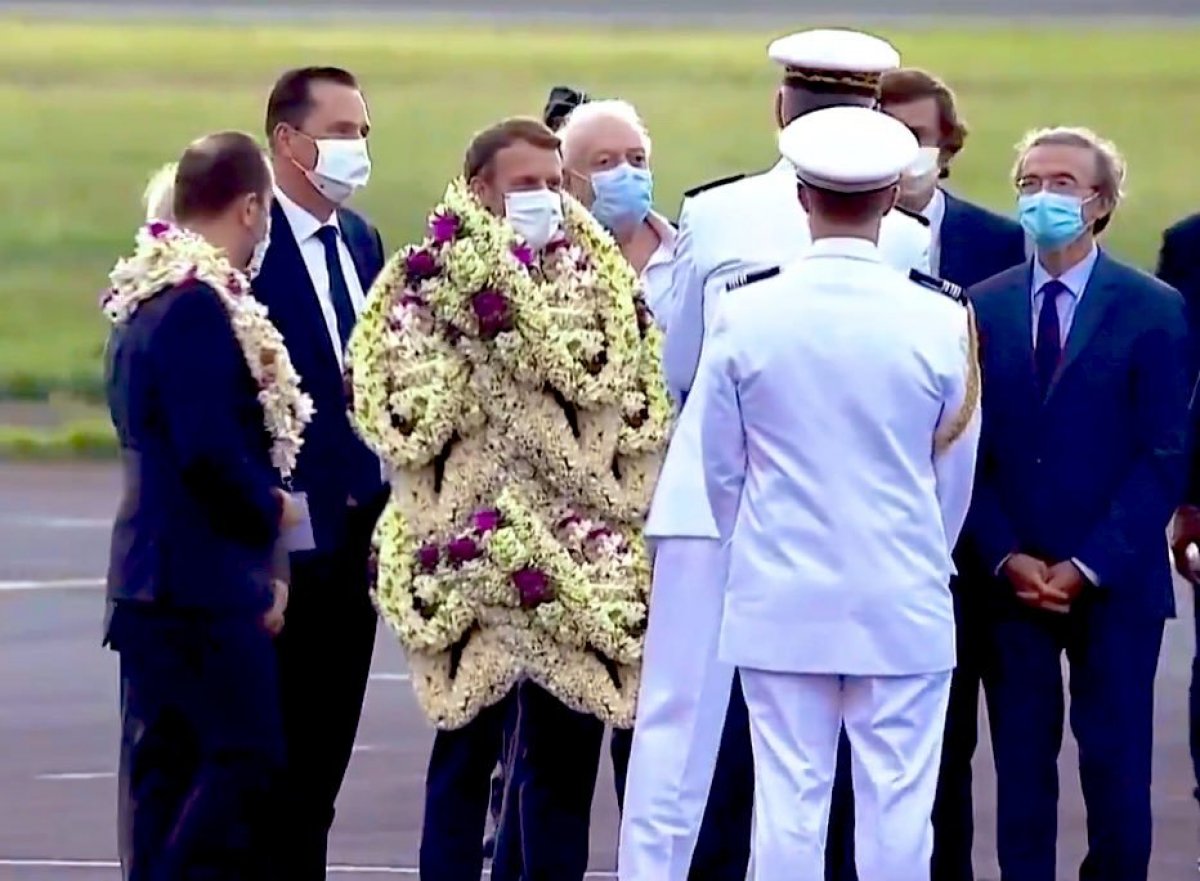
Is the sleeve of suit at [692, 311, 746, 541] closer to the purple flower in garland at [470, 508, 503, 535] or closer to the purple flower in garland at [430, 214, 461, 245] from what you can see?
the purple flower in garland at [470, 508, 503, 535]

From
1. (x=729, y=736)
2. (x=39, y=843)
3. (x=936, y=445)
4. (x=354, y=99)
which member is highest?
(x=354, y=99)

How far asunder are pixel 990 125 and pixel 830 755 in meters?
21.0

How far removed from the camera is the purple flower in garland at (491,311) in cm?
652

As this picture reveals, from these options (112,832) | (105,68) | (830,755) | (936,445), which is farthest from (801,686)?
(105,68)

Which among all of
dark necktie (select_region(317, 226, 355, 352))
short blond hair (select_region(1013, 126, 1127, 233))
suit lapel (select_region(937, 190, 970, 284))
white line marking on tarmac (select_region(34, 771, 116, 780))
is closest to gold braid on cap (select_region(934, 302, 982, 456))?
short blond hair (select_region(1013, 126, 1127, 233))

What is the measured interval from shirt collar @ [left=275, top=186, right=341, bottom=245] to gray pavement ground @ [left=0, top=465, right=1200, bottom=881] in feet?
5.68

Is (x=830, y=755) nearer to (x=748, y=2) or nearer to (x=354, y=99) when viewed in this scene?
(x=354, y=99)

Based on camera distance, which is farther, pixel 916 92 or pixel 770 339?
pixel 916 92

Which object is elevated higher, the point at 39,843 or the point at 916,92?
the point at 916,92

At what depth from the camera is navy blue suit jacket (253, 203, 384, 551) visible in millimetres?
7074

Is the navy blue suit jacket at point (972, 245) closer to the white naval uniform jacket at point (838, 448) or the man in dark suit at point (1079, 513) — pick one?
the man in dark suit at point (1079, 513)

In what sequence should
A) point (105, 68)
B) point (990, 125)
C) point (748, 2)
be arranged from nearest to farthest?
point (990, 125), point (105, 68), point (748, 2)

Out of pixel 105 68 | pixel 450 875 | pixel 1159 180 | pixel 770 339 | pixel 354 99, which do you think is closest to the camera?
pixel 770 339

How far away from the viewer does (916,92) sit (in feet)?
24.7
